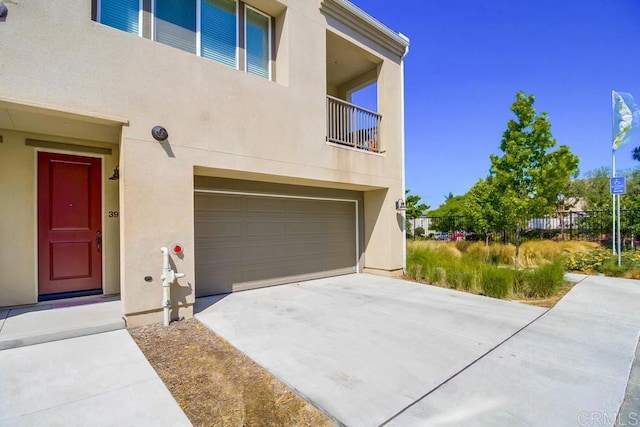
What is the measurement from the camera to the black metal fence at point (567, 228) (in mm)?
11734

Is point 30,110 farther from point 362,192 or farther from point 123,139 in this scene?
point 362,192

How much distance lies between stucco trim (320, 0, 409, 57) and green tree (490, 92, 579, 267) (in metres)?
3.96

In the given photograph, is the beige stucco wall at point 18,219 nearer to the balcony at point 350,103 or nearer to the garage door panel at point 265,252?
the garage door panel at point 265,252

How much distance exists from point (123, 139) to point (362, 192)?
6.60 meters

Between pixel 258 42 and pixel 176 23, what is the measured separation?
5.53ft

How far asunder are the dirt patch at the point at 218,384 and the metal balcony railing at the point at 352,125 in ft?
17.8

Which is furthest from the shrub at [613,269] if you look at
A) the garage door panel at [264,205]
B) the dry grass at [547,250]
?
the garage door panel at [264,205]

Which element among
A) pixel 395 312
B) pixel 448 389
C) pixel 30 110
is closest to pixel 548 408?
A: pixel 448 389

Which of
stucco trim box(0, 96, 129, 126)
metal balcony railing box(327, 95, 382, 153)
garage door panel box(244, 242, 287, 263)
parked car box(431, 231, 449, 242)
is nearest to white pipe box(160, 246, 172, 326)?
stucco trim box(0, 96, 129, 126)

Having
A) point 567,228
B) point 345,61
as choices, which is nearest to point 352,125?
point 345,61

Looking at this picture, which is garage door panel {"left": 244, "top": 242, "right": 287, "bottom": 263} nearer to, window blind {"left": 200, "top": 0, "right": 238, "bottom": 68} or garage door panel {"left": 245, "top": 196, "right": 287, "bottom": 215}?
garage door panel {"left": 245, "top": 196, "right": 287, "bottom": 215}

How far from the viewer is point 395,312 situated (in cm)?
546

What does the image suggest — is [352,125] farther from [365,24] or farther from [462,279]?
[462,279]

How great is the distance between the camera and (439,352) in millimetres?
3801
